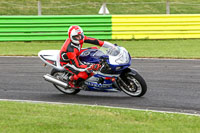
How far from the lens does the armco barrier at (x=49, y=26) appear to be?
19656mm

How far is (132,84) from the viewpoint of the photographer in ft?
32.9

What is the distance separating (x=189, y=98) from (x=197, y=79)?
223 centimetres

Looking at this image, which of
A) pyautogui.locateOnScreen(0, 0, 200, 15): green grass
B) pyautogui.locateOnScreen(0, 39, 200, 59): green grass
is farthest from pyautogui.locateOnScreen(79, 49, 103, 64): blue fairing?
pyautogui.locateOnScreen(0, 0, 200, 15): green grass

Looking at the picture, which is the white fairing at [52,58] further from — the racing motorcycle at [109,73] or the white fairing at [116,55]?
the white fairing at [116,55]

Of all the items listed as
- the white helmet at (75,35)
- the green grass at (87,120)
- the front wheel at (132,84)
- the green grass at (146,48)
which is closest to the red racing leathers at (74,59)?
the white helmet at (75,35)

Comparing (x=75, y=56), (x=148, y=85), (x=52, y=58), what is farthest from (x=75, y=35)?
(x=148, y=85)

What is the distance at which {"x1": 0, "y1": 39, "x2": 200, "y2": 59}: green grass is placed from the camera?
16.7 m

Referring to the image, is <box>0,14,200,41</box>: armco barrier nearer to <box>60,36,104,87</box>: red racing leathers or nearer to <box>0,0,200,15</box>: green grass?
<box>60,36,104,87</box>: red racing leathers

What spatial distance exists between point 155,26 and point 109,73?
1031 cm

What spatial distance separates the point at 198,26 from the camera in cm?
1997

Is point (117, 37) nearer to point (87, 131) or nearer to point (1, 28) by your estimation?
point (1, 28)

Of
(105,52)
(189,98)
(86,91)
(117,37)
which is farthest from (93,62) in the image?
(117,37)

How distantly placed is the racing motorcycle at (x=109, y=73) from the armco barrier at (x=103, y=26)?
9201 mm

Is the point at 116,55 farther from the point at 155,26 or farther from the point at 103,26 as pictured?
the point at 155,26
